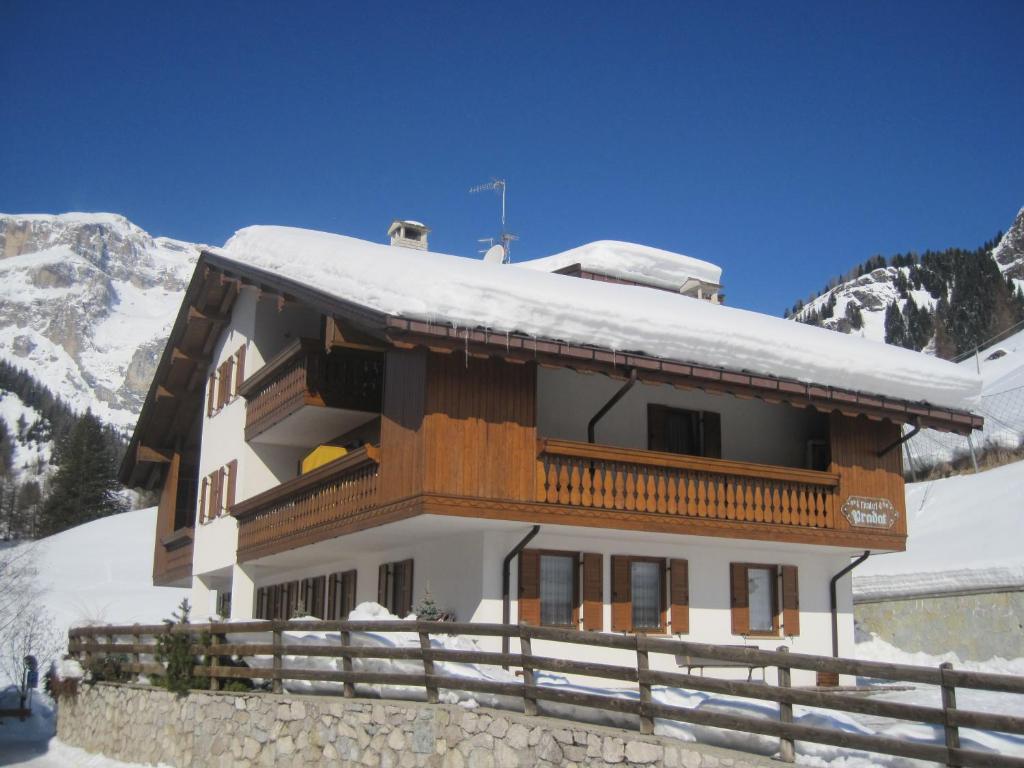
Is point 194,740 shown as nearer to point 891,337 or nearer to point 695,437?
point 695,437

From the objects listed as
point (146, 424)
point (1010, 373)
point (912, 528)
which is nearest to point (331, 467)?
point (146, 424)

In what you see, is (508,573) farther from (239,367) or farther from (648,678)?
(239,367)

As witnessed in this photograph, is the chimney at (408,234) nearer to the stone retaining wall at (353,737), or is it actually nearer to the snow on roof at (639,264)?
the snow on roof at (639,264)

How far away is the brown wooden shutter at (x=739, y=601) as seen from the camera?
18.7 meters

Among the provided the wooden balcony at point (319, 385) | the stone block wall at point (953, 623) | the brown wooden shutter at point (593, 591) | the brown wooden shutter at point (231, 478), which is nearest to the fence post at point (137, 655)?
the wooden balcony at point (319, 385)

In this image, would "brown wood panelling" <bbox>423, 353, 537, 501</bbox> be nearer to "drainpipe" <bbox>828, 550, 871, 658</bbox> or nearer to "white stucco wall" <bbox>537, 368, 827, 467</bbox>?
"white stucco wall" <bbox>537, 368, 827, 467</bbox>

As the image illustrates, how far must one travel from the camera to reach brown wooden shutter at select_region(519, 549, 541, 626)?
54.1ft

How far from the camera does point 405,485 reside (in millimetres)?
15602

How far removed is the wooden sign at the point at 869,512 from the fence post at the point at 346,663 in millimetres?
9581

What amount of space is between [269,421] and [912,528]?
1635cm

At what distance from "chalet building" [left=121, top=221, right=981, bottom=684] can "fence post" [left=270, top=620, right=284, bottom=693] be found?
2473 millimetres

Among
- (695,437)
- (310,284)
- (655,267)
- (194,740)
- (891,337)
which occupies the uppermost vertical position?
(891,337)

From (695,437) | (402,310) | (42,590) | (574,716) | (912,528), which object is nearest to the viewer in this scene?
(574,716)

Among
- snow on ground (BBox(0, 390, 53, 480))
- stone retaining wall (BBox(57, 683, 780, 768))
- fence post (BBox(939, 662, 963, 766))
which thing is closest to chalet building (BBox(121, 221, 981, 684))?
stone retaining wall (BBox(57, 683, 780, 768))
